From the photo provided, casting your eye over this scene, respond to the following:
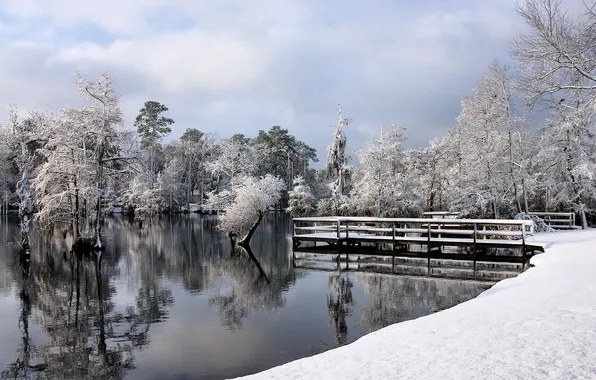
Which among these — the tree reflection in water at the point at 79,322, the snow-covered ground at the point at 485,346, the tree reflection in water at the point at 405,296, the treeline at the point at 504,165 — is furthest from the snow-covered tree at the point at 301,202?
the snow-covered ground at the point at 485,346

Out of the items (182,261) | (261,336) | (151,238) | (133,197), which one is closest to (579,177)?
(182,261)

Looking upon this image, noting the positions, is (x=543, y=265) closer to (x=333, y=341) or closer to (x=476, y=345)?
(x=333, y=341)

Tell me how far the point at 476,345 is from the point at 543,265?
956cm

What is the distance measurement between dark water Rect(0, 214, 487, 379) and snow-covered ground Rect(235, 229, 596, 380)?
7.23 feet

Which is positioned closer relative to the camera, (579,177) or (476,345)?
(476,345)

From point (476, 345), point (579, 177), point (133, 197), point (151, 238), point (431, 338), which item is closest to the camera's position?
point (476, 345)

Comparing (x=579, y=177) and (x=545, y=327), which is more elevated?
(x=579, y=177)

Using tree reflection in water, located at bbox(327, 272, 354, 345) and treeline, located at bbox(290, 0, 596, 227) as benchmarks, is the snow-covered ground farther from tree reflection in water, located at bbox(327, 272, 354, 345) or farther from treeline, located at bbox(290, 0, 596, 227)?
treeline, located at bbox(290, 0, 596, 227)

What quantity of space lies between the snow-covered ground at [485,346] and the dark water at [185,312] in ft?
7.23

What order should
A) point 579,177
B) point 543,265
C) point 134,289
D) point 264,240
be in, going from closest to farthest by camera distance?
point 543,265 → point 134,289 → point 579,177 → point 264,240

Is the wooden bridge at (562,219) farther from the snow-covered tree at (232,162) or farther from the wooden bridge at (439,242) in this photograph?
the snow-covered tree at (232,162)

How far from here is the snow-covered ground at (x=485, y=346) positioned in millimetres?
5230

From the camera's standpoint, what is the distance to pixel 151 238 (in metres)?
32.8

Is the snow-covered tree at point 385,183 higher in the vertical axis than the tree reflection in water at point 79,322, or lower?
higher
